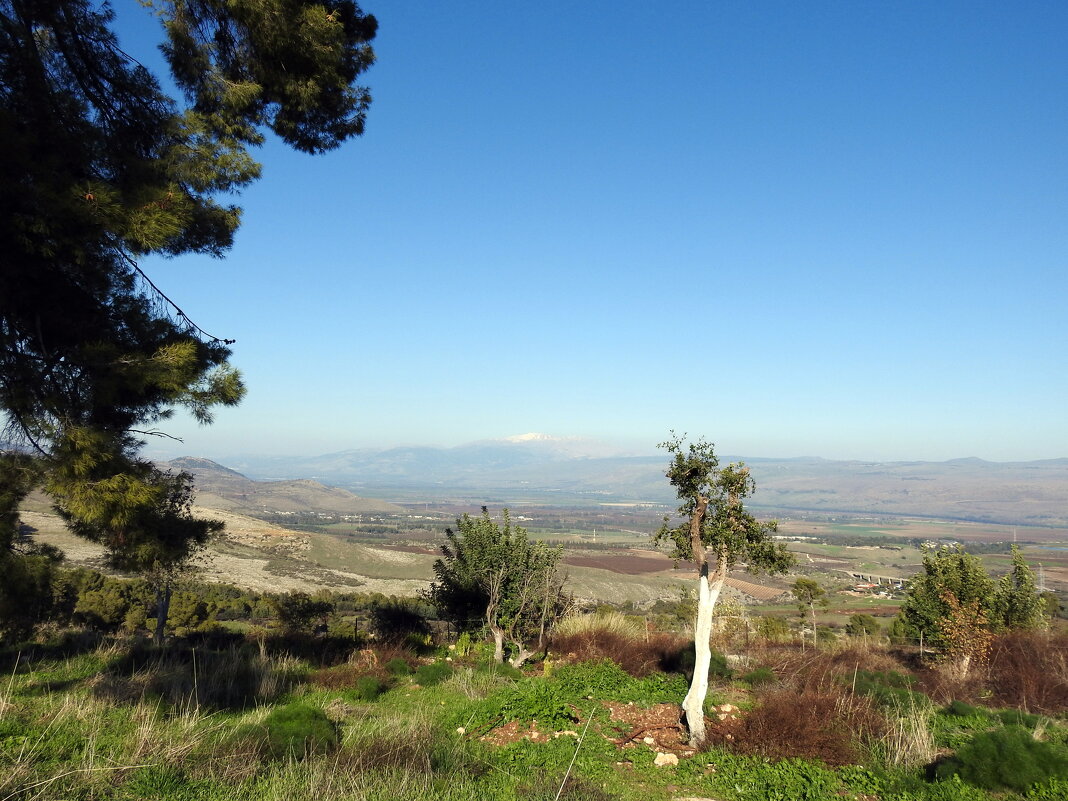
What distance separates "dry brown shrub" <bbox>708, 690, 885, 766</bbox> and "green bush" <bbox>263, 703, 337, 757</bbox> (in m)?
5.20

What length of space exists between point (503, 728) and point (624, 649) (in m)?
6.12

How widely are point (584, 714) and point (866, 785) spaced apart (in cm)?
399

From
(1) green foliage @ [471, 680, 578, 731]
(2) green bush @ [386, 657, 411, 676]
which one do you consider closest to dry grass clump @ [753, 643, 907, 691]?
(1) green foliage @ [471, 680, 578, 731]

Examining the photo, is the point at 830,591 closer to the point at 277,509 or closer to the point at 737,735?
the point at 737,735

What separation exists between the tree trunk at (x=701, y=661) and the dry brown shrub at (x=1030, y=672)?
700cm

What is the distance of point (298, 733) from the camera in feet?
20.4

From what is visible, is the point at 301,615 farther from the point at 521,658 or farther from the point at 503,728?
the point at 503,728

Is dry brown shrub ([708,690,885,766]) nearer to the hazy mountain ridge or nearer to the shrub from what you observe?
the shrub

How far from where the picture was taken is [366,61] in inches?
325

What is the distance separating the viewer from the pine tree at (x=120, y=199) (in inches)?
207

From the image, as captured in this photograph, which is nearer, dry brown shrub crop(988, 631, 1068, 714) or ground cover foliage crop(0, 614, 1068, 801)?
ground cover foliage crop(0, 614, 1068, 801)

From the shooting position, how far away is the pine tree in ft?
17.2

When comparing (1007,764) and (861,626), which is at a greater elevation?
(1007,764)

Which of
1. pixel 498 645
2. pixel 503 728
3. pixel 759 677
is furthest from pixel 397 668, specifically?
pixel 759 677
